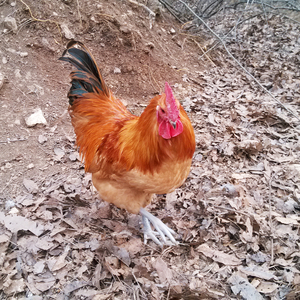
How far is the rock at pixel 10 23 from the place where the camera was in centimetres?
437

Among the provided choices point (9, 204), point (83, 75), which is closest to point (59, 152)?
point (9, 204)

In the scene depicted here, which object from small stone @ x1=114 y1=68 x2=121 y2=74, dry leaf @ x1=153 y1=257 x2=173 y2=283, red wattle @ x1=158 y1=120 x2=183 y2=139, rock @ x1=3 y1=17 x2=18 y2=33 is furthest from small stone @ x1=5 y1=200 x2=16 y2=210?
rock @ x1=3 y1=17 x2=18 y2=33

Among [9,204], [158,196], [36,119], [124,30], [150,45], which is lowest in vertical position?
[9,204]

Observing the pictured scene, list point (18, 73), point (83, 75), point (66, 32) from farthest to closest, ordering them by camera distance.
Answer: point (66, 32)
point (18, 73)
point (83, 75)

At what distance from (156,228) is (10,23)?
4.55 metres

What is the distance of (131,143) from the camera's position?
2400 mm

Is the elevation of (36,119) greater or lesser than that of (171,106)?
lesser

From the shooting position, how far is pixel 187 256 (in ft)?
8.82

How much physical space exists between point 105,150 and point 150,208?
1197 millimetres

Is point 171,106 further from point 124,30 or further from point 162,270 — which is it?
point 124,30

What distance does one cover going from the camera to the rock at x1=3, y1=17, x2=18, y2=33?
172 inches

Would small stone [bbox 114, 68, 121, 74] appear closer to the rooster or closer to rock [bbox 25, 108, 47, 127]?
rock [bbox 25, 108, 47, 127]

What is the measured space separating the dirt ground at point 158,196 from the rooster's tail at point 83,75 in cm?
123

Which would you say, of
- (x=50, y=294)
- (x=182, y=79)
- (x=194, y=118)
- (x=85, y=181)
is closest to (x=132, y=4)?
(x=182, y=79)
